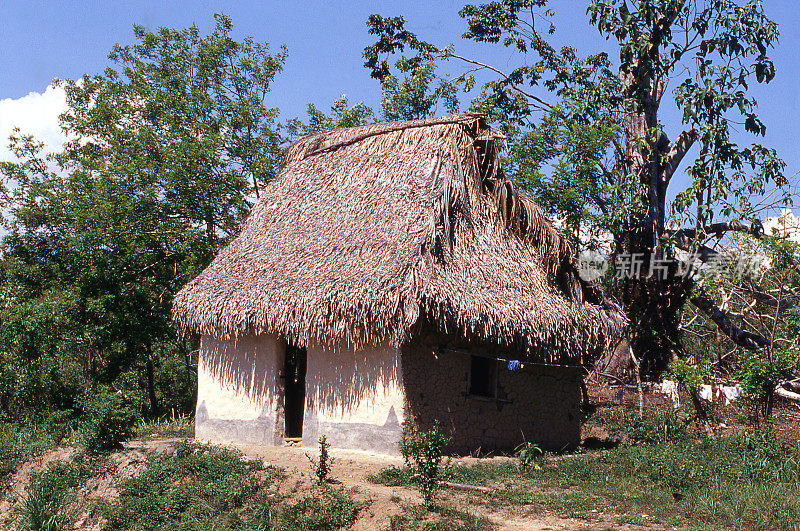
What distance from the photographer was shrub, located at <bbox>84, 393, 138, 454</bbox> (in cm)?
1031

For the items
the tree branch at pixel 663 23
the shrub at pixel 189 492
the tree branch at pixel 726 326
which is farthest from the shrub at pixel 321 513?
the tree branch at pixel 663 23

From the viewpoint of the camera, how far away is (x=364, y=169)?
40.5 feet

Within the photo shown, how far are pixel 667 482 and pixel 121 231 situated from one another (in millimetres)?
10843

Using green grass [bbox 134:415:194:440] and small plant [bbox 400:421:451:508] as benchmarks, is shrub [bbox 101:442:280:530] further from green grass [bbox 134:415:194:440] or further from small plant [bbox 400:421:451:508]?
green grass [bbox 134:415:194:440]

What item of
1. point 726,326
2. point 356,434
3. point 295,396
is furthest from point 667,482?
point 295,396

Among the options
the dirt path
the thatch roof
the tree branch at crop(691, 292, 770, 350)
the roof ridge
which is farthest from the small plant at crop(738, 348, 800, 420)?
the roof ridge

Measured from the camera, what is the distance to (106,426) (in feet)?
33.8

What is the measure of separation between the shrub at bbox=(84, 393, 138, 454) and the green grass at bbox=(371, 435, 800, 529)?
4.05 m

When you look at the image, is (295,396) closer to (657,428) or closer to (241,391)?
(241,391)

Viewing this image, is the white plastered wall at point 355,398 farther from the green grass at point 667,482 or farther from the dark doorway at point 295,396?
the dark doorway at point 295,396

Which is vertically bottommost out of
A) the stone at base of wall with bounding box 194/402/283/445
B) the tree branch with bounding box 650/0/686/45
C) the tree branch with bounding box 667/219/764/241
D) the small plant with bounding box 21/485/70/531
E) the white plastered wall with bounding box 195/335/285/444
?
the small plant with bounding box 21/485/70/531

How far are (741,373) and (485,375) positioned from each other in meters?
3.47

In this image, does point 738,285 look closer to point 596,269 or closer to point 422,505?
point 596,269

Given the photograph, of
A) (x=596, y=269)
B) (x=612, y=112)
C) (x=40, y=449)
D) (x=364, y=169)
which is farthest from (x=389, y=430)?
(x=612, y=112)
